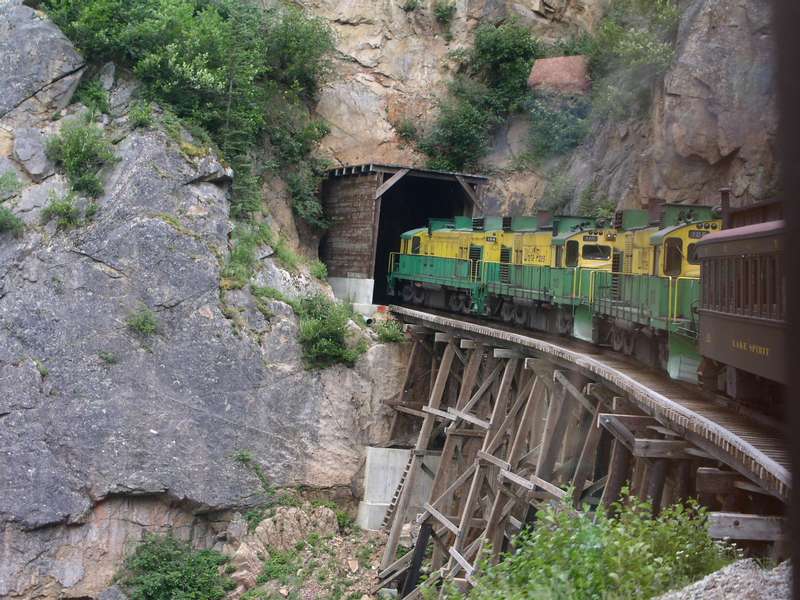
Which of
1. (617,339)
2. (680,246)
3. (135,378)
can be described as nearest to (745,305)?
(680,246)

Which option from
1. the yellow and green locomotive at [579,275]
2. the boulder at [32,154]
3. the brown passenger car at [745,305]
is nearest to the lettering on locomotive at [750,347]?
the brown passenger car at [745,305]

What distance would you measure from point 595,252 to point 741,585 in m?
12.7

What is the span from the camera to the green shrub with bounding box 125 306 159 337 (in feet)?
70.5

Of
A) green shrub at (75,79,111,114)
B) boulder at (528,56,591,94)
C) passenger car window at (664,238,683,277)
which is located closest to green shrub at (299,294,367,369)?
green shrub at (75,79,111,114)

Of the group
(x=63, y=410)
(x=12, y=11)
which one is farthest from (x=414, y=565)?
(x=12, y=11)

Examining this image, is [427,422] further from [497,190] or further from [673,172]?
[497,190]

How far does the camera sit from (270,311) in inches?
922

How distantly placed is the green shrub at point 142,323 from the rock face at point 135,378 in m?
0.13

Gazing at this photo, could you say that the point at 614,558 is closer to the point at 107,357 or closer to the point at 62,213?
the point at 107,357

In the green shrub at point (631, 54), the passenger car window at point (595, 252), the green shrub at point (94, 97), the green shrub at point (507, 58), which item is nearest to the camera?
the passenger car window at point (595, 252)

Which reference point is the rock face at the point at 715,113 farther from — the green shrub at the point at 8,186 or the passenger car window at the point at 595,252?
the green shrub at the point at 8,186

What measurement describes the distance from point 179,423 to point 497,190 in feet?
52.9

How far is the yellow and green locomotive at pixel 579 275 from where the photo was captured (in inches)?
540

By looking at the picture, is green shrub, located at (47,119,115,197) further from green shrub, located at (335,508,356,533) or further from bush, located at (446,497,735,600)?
bush, located at (446,497,735,600)
